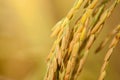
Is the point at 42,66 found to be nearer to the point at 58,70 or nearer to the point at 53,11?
the point at 53,11

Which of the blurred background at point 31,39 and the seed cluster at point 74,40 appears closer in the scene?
the seed cluster at point 74,40

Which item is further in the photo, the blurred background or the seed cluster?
the blurred background

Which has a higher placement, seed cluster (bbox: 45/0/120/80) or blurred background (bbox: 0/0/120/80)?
blurred background (bbox: 0/0/120/80)

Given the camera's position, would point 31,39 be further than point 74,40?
Yes

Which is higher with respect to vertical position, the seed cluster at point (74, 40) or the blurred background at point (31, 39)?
the blurred background at point (31, 39)
